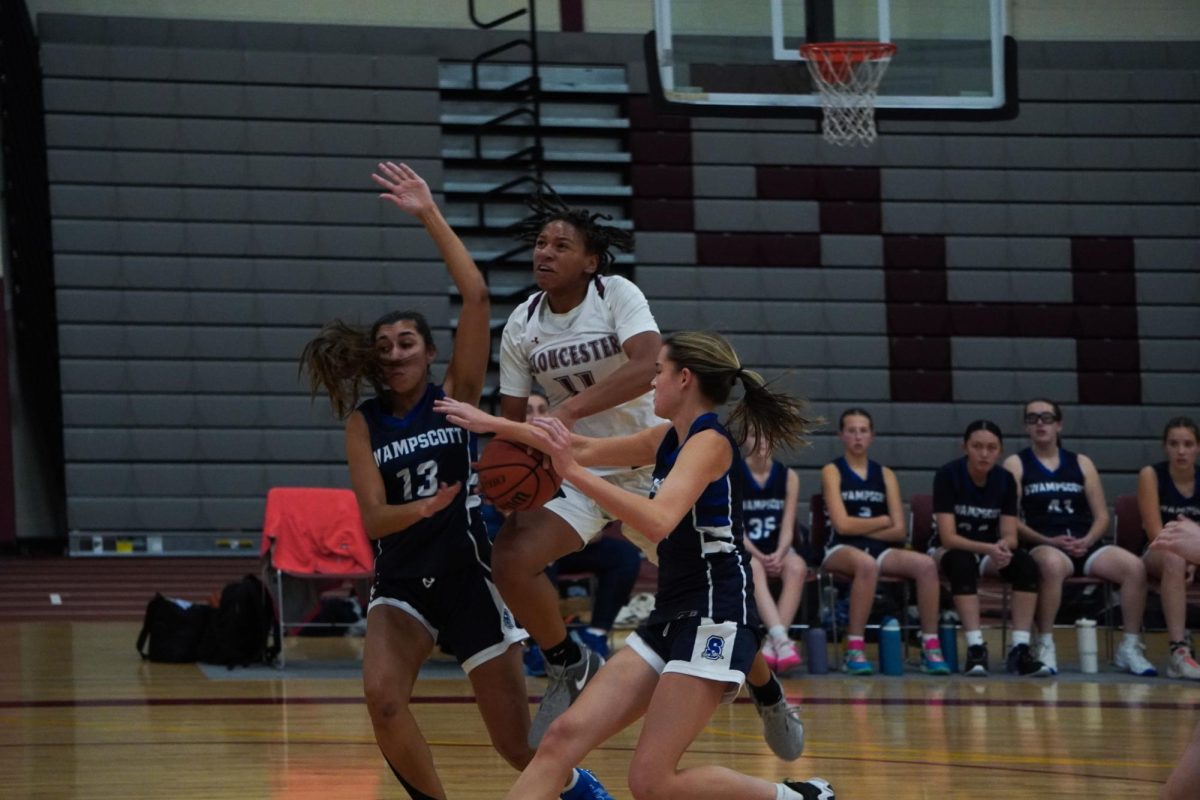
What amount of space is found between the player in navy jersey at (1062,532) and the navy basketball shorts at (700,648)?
4.60 meters

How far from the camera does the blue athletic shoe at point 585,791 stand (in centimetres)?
405

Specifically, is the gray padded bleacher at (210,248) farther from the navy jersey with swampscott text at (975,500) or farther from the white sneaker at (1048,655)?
the white sneaker at (1048,655)

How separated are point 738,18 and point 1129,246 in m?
5.64

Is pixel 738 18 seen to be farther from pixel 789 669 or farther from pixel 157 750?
pixel 157 750

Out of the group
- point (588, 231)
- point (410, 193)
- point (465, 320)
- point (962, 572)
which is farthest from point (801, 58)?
point (465, 320)

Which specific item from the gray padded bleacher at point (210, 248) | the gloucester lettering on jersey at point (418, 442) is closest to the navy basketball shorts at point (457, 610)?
the gloucester lettering on jersey at point (418, 442)

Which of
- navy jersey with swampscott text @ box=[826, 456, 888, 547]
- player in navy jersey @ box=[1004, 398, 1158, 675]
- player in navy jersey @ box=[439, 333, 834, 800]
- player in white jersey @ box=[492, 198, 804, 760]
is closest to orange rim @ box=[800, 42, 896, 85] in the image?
player in navy jersey @ box=[1004, 398, 1158, 675]

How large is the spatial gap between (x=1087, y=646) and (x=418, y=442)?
15.6ft

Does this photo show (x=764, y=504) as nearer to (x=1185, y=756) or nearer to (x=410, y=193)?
(x=410, y=193)

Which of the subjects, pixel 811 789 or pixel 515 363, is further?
pixel 515 363

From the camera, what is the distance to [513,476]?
13.3ft

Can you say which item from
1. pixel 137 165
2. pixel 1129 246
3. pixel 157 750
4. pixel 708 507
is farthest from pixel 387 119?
pixel 708 507

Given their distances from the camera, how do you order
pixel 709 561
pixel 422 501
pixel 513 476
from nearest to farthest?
pixel 709 561
pixel 513 476
pixel 422 501

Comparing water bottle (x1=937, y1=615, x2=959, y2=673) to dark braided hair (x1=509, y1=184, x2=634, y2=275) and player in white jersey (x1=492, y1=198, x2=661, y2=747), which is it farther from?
dark braided hair (x1=509, y1=184, x2=634, y2=275)
